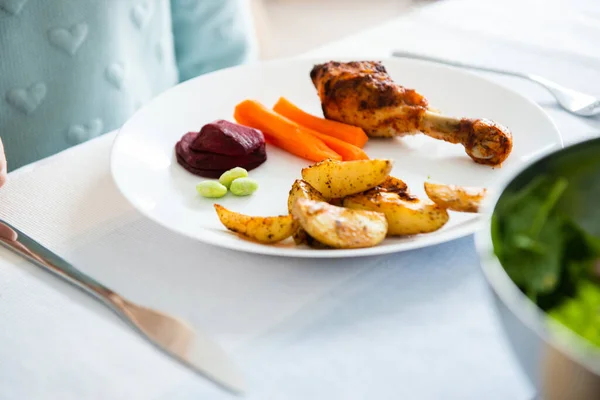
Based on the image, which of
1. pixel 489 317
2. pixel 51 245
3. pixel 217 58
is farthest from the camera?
pixel 217 58

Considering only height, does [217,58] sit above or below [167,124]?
below

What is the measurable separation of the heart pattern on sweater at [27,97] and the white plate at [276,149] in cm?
36

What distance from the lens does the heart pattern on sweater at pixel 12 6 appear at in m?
1.29

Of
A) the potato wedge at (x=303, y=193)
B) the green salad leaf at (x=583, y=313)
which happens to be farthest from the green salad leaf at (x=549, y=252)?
the potato wedge at (x=303, y=193)

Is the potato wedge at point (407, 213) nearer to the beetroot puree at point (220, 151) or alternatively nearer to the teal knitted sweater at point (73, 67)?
the beetroot puree at point (220, 151)

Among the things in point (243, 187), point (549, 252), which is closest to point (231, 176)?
point (243, 187)

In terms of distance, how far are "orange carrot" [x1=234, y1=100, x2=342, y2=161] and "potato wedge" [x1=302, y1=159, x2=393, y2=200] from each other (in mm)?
192

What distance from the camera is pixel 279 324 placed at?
70 centimetres

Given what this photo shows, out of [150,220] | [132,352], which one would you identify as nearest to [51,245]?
[150,220]

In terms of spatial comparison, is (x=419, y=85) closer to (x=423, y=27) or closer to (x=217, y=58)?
(x=423, y=27)

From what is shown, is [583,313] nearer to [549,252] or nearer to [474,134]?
[549,252]

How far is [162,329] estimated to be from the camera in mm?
630

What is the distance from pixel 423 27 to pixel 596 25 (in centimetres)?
36

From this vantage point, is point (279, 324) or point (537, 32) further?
point (537, 32)
